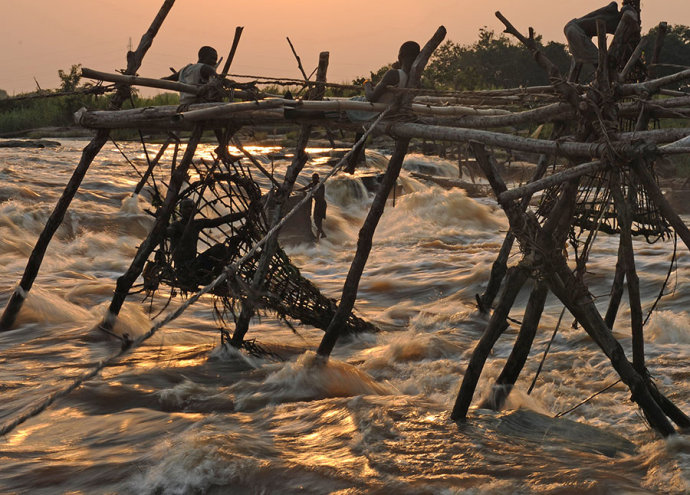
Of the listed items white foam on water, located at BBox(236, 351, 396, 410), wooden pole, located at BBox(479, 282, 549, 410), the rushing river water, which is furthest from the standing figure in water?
the rushing river water

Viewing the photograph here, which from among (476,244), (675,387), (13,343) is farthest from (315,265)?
(675,387)

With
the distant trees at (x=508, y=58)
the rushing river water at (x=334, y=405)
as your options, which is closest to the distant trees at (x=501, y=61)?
the distant trees at (x=508, y=58)

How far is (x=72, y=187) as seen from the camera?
27.0 ft

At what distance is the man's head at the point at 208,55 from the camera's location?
7531 mm

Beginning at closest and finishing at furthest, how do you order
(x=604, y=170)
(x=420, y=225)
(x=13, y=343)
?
(x=604, y=170) < (x=13, y=343) < (x=420, y=225)

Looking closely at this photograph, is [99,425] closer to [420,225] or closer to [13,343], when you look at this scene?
[13,343]

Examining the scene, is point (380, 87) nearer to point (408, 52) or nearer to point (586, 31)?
point (408, 52)

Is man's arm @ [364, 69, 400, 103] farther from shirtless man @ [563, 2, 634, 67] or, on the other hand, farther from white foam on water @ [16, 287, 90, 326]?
white foam on water @ [16, 287, 90, 326]

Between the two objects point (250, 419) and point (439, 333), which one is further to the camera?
point (439, 333)

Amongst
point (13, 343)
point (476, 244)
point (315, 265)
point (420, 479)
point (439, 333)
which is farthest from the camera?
point (476, 244)

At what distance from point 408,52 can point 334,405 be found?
2.89 meters

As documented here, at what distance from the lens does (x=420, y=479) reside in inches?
198

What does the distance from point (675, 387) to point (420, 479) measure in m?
3.35

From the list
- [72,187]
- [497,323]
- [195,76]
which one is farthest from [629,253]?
[72,187]
